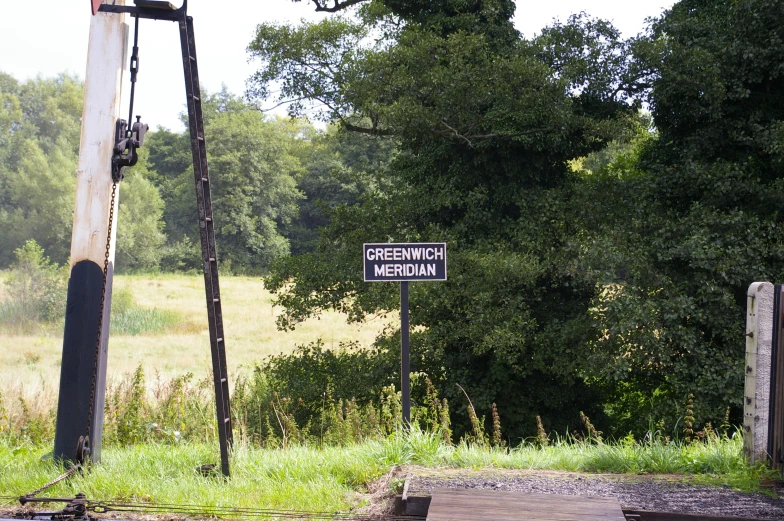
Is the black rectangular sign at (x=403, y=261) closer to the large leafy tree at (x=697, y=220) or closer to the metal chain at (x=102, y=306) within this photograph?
the metal chain at (x=102, y=306)

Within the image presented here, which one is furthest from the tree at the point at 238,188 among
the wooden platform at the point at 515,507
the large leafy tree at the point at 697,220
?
the wooden platform at the point at 515,507

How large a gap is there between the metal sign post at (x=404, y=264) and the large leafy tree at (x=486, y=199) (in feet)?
18.1

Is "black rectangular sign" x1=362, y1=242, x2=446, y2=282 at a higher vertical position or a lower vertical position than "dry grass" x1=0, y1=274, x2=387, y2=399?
higher

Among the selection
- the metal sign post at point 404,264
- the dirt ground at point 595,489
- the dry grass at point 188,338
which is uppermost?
the metal sign post at point 404,264

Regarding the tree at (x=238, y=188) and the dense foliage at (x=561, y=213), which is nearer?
the dense foliage at (x=561, y=213)

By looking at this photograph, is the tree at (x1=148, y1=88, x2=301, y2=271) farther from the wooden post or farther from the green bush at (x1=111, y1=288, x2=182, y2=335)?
the wooden post

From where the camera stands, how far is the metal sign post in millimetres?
5848

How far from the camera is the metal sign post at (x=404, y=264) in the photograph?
5848 mm

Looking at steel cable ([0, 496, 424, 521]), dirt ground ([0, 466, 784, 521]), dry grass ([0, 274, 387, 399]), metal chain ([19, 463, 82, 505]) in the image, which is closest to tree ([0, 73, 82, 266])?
dry grass ([0, 274, 387, 399])

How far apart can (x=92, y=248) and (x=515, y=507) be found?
3443 mm

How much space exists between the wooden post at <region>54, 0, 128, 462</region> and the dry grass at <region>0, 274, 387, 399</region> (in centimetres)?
1688

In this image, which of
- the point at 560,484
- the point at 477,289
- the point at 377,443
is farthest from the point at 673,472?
the point at 477,289

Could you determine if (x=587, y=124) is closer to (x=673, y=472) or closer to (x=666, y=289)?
(x=666, y=289)

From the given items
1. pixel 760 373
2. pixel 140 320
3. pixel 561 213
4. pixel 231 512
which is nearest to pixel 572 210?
pixel 561 213
